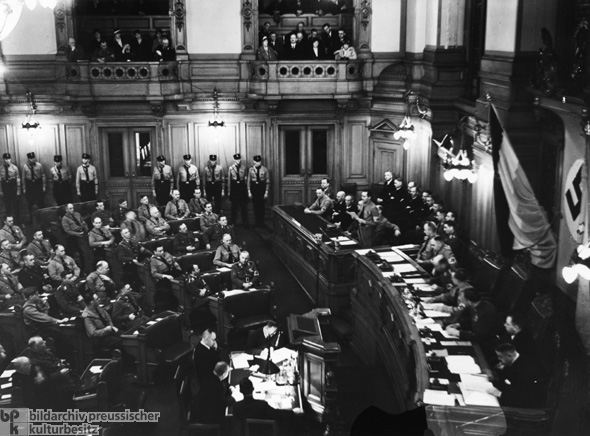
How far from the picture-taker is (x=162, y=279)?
14.4 meters

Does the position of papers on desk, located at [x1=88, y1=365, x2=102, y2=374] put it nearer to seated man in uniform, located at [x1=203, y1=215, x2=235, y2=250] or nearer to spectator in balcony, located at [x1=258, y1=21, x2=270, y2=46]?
seated man in uniform, located at [x1=203, y1=215, x2=235, y2=250]

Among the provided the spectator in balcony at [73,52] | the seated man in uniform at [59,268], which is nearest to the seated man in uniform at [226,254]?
the seated man in uniform at [59,268]

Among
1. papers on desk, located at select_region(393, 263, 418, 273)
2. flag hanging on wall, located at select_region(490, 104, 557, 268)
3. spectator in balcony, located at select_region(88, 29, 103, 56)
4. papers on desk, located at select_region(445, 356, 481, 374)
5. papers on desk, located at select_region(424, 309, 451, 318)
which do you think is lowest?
papers on desk, located at select_region(445, 356, 481, 374)

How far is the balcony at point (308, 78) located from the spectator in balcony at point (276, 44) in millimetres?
887

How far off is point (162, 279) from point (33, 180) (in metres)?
7.66

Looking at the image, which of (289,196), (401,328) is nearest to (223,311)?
(401,328)

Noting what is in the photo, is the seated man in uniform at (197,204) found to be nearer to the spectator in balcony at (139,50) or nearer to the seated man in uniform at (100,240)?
the seated man in uniform at (100,240)

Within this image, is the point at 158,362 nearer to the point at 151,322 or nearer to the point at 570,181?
the point at 151,322

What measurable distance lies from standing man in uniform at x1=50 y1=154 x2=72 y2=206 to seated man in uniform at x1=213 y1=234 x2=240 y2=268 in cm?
696

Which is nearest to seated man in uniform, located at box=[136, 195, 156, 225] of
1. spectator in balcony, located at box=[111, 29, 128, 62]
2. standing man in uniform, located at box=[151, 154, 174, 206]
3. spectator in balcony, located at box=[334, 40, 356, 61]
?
standing man in uniform, located at box=[151, 154, 174, 206]

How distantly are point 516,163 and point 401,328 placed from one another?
304 centimetres

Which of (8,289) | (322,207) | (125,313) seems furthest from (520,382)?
(322,207)

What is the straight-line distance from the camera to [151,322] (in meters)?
12.4

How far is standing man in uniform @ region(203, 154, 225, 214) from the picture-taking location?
20438 millimetres
